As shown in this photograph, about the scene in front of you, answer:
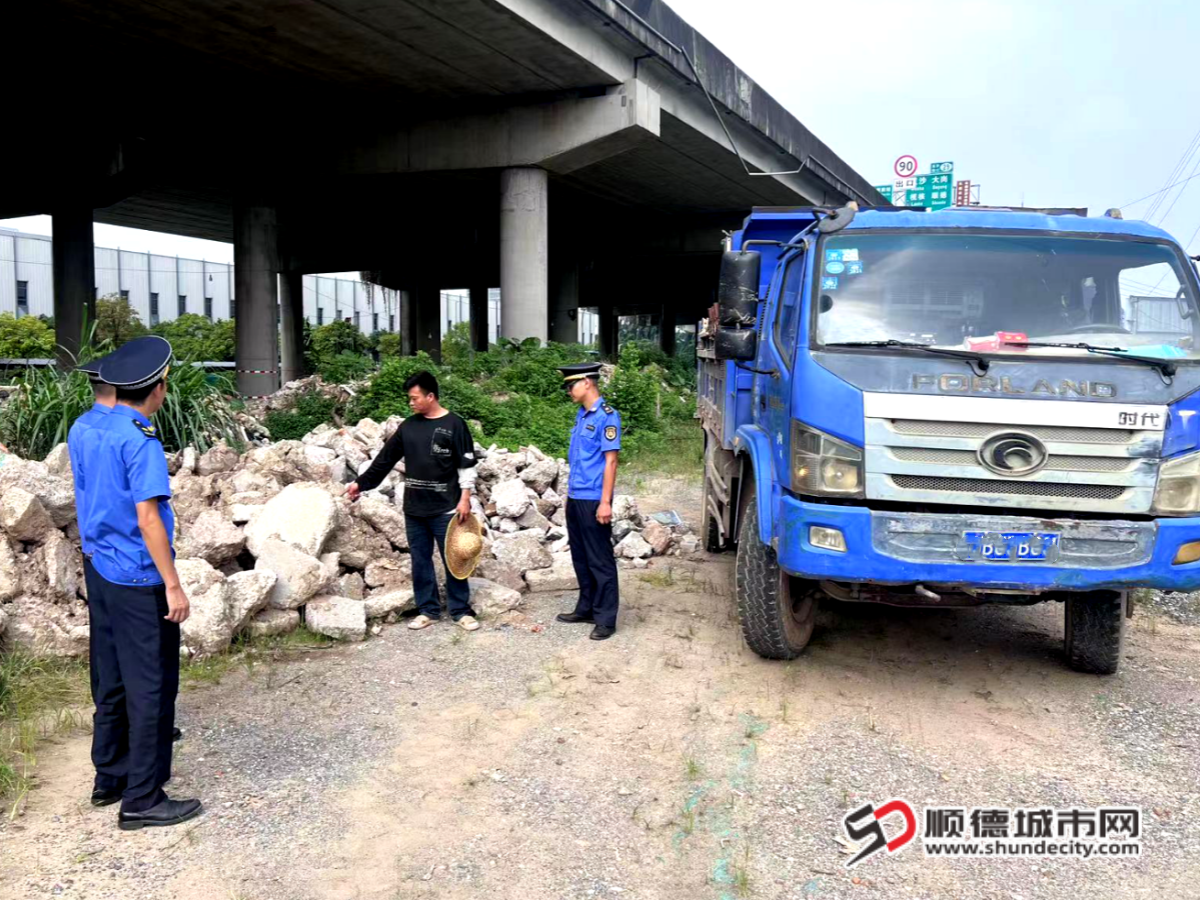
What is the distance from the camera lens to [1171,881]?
3520mm

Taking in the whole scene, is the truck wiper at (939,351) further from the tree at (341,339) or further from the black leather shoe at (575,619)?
the tree at (341,339)

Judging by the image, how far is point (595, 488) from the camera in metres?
6.25

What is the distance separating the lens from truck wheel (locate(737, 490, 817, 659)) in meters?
5.37

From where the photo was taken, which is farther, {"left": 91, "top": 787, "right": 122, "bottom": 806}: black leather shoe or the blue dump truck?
the blue dump truck

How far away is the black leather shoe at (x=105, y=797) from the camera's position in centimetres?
Answer: 396

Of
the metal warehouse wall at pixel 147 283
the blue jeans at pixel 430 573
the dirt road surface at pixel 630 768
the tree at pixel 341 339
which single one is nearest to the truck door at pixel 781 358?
the dirt road surface at pixel 630 768

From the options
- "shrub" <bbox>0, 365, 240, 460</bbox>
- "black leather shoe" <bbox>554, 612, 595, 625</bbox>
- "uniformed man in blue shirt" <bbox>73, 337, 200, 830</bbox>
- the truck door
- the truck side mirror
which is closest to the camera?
"uniformed man in blue shirt" <bbox>73, 337, 200, 830</bbox>

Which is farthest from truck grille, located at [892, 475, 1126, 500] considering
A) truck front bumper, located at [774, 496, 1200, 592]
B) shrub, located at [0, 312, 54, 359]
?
shrub, located at [0, 312, 54, 359]

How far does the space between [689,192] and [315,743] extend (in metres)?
25.3

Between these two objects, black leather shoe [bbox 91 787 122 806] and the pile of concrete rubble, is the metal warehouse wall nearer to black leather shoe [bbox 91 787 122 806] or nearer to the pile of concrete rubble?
the pile of concrete rubble

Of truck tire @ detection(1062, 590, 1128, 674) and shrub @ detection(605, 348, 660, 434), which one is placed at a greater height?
shrub @ detection(605, 348, 660, 434)

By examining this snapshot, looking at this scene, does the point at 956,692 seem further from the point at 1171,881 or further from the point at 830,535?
the point at 1171,881

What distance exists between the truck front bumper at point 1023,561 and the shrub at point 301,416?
887 cm

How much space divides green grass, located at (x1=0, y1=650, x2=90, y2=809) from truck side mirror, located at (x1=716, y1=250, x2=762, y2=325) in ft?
13.1
